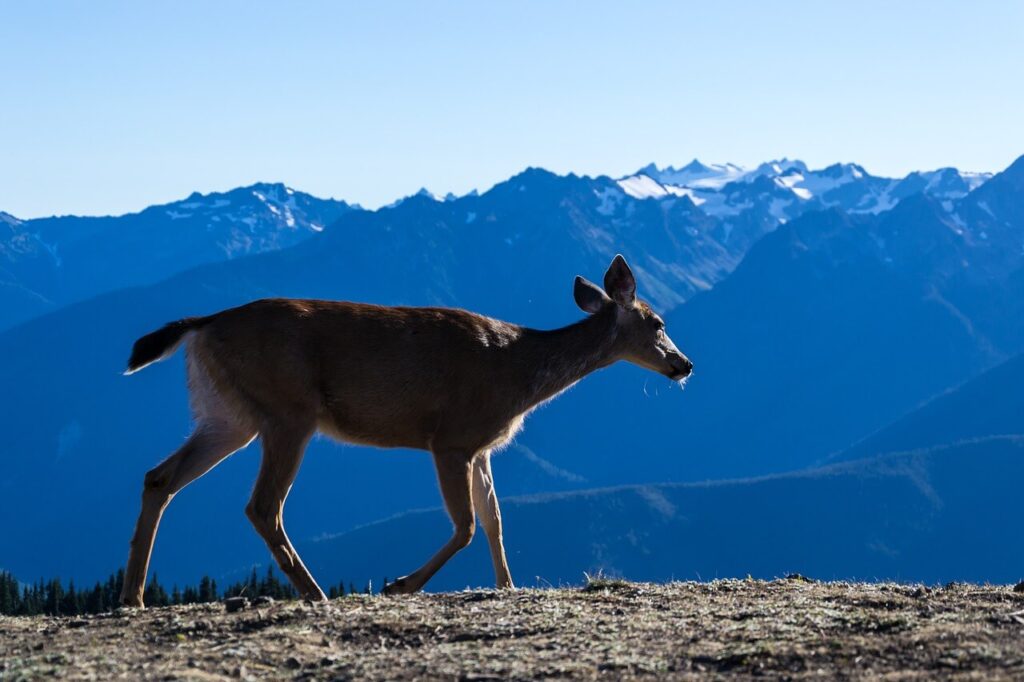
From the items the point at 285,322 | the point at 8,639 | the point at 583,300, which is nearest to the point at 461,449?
the point at 285,322

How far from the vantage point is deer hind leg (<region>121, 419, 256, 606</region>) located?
48.4ft

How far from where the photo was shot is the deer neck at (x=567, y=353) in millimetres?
17438

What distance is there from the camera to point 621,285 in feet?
62.3

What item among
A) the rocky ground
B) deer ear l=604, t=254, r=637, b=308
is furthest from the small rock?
deer ear l=604, t=254, r=637, b=308

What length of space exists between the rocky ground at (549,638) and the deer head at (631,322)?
579cm

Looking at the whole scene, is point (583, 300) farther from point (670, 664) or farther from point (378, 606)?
point (670, 664)

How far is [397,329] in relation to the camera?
16016mm

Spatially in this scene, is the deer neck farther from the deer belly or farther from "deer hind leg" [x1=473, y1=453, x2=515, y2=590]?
the deer belly

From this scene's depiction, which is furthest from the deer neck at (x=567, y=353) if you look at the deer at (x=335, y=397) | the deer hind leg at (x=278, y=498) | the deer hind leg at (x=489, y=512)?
the deer hind leg at (x=278, y=498)

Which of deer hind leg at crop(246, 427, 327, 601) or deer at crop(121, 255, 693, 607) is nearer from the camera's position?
deer hind leg at crop(246, 427, 327, 601)

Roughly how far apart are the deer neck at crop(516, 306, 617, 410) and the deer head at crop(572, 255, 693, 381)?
0.13 metres

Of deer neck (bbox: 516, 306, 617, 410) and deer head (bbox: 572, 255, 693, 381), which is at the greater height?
deer head (bbox: 572, 255, 693, 381)

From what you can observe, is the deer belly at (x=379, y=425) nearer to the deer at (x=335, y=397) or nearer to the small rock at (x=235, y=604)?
the deer at (x=335, y=397)

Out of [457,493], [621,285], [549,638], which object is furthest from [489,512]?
[549,638]
